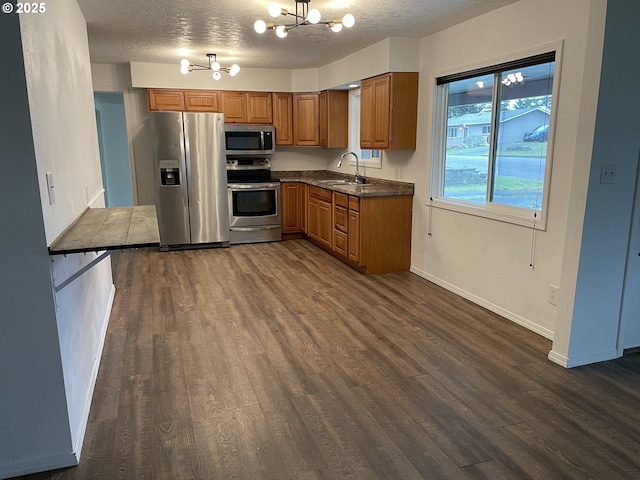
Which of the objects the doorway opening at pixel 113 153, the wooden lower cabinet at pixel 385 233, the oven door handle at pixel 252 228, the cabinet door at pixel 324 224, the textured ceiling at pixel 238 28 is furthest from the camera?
the doorway opening at pixel 113 153

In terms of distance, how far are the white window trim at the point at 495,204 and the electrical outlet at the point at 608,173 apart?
54 centimetres

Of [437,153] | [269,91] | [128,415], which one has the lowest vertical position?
[128,415]

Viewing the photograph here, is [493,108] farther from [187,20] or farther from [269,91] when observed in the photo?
[269,91]

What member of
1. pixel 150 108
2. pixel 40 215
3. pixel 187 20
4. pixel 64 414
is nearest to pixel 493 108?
pixel 187 20

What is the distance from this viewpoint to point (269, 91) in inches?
262

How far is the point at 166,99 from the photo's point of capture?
6160mm

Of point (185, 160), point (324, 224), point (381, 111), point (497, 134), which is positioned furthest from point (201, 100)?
point (497, 134)

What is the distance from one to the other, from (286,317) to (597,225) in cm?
232

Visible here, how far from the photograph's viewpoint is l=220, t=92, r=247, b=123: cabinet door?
6.44 metres

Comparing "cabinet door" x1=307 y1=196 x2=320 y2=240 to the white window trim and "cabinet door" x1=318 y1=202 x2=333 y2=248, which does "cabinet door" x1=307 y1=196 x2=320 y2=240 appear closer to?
"cabinet door" x1=318 y1=202 x2=333 y2=248

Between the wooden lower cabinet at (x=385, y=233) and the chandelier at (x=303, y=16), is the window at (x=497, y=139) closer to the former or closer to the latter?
the wooden lower cabinet at (x=385, y=233)

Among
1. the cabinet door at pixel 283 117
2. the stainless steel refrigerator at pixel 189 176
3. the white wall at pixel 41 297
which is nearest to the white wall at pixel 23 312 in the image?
the white wall at pixel 41 297

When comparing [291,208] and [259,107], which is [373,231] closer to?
[291,208]

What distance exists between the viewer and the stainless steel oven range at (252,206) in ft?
20.8
